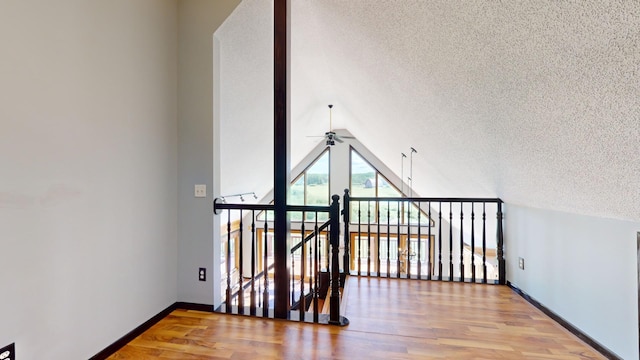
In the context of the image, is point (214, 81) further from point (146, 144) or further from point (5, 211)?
point (5, 211)

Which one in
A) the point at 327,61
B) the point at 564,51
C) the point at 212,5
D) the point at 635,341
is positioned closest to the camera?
the point at 564,51

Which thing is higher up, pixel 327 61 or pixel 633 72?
pixel 327 61

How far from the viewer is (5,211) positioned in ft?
4.32

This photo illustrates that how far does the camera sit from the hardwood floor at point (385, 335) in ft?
6.11

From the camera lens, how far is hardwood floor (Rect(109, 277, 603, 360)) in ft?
6.11

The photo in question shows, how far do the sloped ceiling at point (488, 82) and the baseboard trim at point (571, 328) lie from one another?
34.0 inches

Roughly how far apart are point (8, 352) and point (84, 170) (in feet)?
3.06

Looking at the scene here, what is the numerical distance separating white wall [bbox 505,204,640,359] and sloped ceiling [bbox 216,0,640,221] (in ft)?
0.48

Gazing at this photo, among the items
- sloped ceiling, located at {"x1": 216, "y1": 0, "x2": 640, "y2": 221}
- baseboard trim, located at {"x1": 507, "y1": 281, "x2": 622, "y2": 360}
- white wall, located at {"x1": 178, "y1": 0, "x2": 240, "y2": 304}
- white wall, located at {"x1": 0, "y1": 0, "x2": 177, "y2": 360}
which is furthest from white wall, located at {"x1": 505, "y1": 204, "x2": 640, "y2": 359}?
white wall, located at {"x1": 0, "y1": 0, "x2": 177, "y2": 360}

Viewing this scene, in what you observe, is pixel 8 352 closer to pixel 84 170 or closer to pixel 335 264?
pixel 84 170

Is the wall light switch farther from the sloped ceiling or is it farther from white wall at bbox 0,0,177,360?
the sloped ceiling

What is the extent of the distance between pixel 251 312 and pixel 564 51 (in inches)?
101

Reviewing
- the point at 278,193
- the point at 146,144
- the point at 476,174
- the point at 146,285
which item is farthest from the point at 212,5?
the point at 476,174

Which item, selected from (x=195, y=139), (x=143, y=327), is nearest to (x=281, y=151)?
(x=195, y=139)
